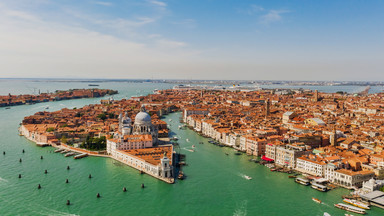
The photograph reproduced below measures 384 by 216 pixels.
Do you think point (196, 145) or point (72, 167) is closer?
point (72, 167)

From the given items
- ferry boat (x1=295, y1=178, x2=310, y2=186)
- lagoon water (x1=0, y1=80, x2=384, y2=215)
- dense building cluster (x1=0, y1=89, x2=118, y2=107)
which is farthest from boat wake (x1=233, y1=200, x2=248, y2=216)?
dense building cluster (x1=0, y1=89, x2=118, y2=107)

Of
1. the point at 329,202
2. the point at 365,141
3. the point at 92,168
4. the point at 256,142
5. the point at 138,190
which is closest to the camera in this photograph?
the point at 329,202

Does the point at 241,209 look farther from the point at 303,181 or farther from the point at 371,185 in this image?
the point at 371,185

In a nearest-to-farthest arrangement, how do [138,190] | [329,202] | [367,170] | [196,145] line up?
1. [329,202]
2. [138,190]
3. [367,170]
4. [196,145]

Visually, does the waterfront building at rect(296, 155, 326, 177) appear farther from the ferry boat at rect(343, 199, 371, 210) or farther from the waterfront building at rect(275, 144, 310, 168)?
the ferry boat at rect(343, 199, 371, 210)

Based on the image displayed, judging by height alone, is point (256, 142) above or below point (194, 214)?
above

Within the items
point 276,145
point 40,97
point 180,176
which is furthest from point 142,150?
point 40,97

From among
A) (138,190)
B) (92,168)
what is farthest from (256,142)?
(92,168)

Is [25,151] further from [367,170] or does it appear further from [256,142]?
[367,170]

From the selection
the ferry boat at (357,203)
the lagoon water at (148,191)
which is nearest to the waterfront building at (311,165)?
the lagoon water at (148,191)
